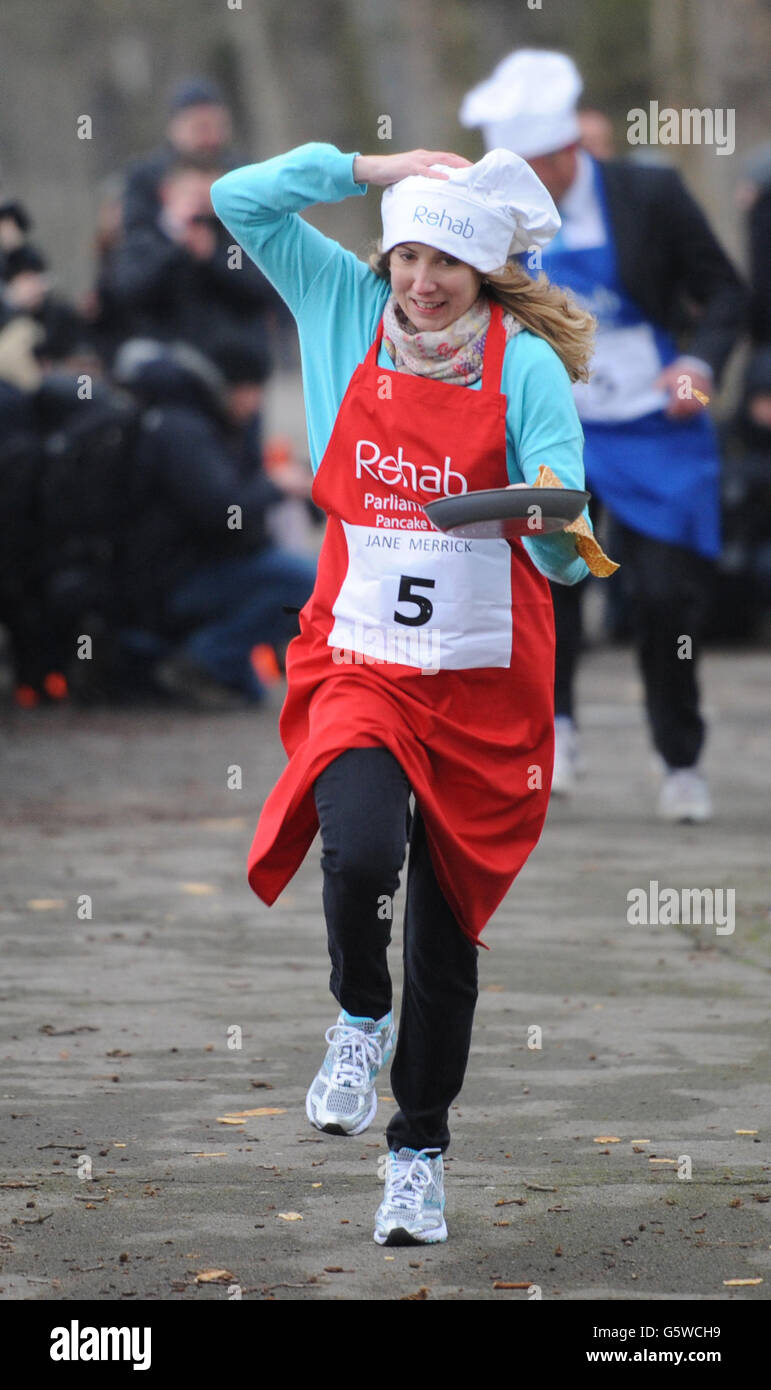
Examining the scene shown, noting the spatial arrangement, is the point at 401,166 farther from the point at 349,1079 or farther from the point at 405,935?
the point at 349,1079

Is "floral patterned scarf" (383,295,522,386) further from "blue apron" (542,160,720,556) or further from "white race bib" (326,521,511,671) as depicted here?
"blue apron" (542,160,720,556)

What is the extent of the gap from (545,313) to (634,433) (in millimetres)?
3942

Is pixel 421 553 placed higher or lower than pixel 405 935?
higher

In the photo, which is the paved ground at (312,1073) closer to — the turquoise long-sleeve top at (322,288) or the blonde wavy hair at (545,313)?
the turquoise long-sleeve top at (322,288)

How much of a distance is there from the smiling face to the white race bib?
371mm

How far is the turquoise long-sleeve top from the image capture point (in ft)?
13.9

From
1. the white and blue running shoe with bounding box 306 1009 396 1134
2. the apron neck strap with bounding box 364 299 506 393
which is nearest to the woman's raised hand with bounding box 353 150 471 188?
the apron neck strap with bounding box 364 299 506 393

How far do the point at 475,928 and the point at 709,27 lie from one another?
46.2 feet

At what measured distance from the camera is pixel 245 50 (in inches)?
1344

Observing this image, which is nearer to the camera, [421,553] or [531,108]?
[421,553]

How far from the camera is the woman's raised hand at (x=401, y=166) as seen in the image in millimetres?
4348

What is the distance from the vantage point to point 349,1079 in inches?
170

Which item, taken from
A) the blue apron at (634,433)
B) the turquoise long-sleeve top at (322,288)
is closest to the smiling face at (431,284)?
the turquoise long-sleeve top at (322,288)

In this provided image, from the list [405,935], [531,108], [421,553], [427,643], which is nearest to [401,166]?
[421,553]
